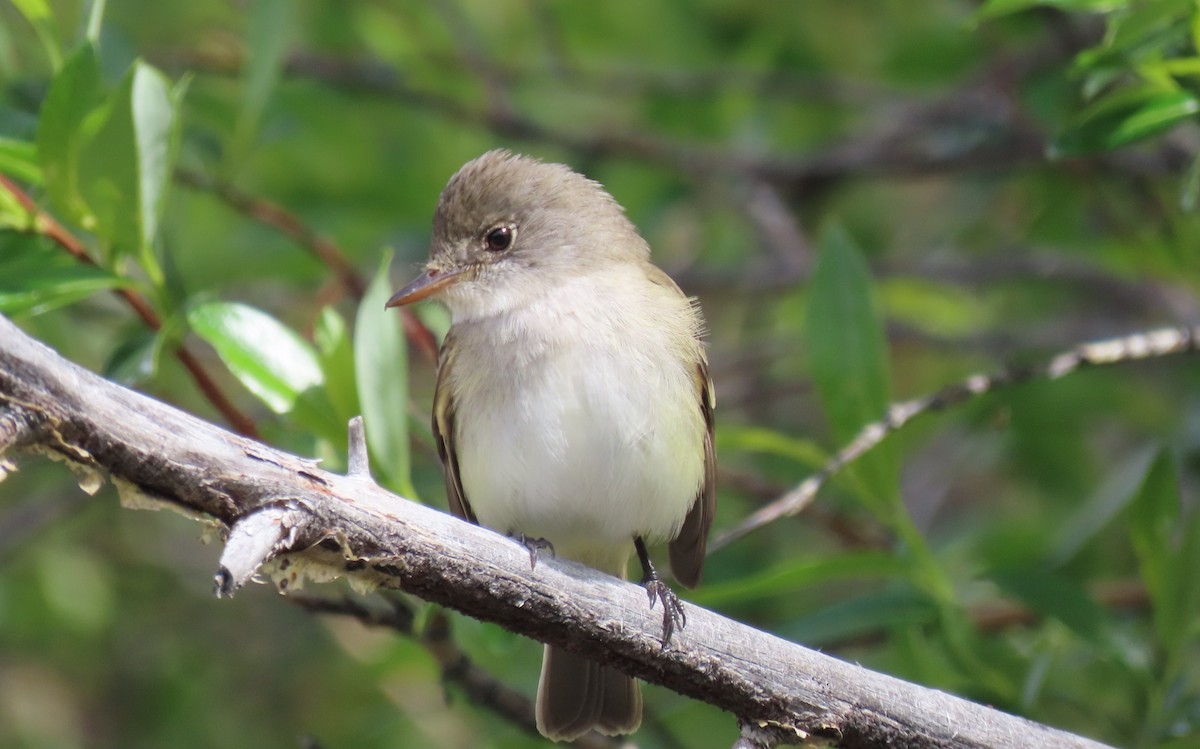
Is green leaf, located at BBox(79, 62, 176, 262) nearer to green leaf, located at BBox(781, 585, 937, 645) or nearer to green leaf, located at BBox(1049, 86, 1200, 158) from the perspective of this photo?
green leaf, located at BBox(781, 585, 937, 645)

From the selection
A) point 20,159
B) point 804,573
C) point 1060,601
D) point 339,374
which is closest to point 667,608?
point 804,573

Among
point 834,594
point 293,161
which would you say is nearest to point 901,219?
point 834,594

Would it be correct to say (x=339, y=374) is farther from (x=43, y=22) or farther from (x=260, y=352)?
(x=43, y=22)

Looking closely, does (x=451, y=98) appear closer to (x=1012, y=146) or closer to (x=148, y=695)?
(x=1012, y=146)

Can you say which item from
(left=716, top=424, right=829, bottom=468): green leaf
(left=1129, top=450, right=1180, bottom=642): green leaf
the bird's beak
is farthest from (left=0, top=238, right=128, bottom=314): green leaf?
(left=1129, top=450, right=1180, bottom=642): green leaf

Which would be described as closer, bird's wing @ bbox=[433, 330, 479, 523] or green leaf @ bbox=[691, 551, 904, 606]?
green leaf @ bbox=[691, 551, 904, 606]
